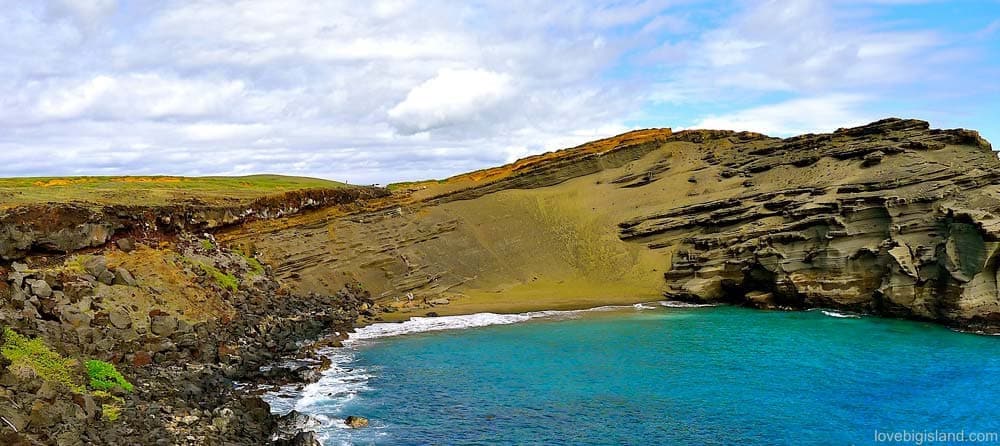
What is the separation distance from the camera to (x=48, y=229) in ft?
119

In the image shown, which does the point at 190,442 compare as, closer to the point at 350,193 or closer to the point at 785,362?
the point at 785,362

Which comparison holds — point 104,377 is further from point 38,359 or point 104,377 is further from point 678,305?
point 678,305

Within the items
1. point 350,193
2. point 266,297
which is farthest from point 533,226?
point 266,297

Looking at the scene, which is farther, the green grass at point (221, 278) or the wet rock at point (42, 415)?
the green grass at point (221, 278)

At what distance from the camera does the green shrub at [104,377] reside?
22.9 metres

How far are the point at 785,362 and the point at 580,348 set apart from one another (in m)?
9.06

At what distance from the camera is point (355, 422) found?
23.8 metres

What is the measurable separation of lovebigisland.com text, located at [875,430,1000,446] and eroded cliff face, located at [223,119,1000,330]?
689 inches

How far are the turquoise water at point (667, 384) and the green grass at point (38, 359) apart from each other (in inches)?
291

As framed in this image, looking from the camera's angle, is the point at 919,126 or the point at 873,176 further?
the point at 919,126

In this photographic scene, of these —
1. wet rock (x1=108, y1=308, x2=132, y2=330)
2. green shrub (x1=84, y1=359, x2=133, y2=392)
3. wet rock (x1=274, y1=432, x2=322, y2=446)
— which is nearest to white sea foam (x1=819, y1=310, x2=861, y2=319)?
wet rock (x1=274, y1=432, x2=322, y2=446)

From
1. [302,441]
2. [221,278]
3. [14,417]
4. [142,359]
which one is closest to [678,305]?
[221,278]

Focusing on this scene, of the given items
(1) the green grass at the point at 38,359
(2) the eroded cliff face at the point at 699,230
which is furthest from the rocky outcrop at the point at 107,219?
(1) the green grass at the point at 38,359

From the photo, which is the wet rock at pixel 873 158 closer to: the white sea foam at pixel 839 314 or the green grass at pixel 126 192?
the white sea foam at pixel 839 314
